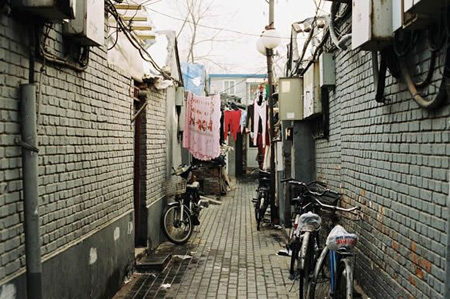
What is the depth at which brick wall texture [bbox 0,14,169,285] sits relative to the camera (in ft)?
12.6

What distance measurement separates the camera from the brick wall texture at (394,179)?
12.3 ft

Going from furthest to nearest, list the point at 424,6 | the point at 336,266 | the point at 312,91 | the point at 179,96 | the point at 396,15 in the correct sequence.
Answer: the point at 179,96 → the point at 312,91 → the point at 336,266 → the point at 396,15 → the point at 424,6

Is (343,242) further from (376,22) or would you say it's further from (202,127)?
(202,127)

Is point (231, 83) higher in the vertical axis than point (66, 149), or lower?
higher

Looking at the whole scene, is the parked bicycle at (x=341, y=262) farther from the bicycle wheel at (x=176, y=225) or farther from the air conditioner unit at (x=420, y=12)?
the bicycle wheel at (x=176, y=225)

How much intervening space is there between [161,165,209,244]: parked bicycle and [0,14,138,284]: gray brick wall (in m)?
2.83

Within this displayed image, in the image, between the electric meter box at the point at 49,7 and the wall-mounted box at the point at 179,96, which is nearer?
the electric meter box at the point at 49,7

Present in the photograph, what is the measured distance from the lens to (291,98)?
10.9 metres

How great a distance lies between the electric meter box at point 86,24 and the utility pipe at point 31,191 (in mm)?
1152

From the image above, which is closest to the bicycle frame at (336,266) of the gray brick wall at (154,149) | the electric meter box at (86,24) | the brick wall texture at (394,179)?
the brick wall texture at (394,179)

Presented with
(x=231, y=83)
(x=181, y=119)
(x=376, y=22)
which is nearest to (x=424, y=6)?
(x=376, y=22)

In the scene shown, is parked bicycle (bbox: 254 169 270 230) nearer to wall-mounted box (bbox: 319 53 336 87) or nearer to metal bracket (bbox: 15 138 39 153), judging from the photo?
wall-mounted box (bbox: 319 53 336 87)

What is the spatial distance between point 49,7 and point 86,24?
123 cm

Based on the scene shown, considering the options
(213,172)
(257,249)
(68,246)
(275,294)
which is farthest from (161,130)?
(213,172)
